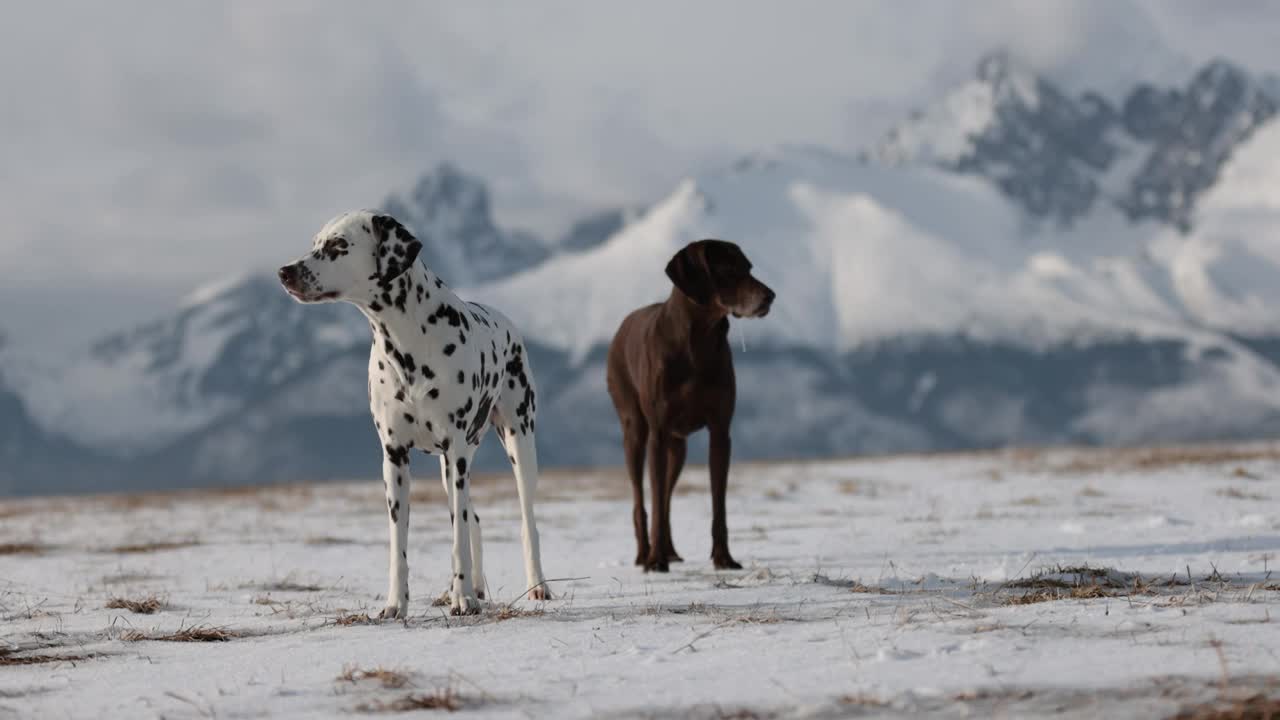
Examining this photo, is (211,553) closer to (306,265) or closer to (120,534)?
(120,534)

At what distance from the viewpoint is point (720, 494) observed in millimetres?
12008

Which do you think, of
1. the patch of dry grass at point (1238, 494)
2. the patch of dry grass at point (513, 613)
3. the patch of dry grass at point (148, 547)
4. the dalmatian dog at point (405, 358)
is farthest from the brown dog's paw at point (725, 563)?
the patch of dry grass at point (1238, 494)

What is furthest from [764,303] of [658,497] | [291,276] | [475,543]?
[291,276]

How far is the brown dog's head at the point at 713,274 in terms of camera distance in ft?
37.3

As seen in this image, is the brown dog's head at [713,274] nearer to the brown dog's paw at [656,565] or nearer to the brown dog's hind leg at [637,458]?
the brown dog's hind leg at [637,458]

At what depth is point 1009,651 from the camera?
6.38 m

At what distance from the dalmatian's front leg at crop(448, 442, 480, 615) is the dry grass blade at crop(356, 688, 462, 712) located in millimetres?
2758

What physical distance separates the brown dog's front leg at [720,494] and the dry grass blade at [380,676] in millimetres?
5601

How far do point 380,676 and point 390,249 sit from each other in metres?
3.50

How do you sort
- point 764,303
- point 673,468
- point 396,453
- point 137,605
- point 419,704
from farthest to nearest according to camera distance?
1. point 673,468
2. point 764,303
3. point 137,605
4. point 396,453
5. point 419,704

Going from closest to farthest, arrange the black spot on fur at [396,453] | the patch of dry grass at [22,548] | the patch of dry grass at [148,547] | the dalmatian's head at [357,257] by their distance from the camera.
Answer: the dalmatian's head at [357,257] → the black spot on fur at [396,453] → the patch of dry grass at [148,547] → the patch of dry grass at [22,548]

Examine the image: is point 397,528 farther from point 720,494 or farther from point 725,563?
point 720,494

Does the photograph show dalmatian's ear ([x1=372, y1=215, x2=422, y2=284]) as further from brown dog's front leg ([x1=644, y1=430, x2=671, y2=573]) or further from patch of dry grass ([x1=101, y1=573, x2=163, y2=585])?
patch of dry grass ([x1=101, y1=573, x2=163, y2=585])

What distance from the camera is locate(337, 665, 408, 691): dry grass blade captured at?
627 centimetres
